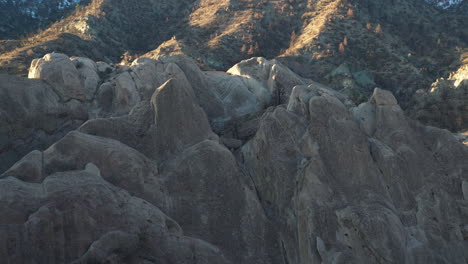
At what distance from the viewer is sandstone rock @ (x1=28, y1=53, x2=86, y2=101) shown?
15164 millimetres

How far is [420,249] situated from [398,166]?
2.70m

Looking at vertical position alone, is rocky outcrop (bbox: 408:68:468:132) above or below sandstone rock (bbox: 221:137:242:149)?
below

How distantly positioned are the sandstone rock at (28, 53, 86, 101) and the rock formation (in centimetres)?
5

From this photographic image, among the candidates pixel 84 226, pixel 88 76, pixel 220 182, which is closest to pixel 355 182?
pixel 220 182

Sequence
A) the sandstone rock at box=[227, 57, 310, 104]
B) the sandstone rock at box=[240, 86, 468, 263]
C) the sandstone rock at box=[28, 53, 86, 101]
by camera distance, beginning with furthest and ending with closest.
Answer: the sandstone rock at box=[227, 57, 310, 104] → the sandstone rock at box=[28, 53, 86, 101] → the sandstone rock at box=[240, 86, 468, 263]

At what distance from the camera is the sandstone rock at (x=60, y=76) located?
15.2m

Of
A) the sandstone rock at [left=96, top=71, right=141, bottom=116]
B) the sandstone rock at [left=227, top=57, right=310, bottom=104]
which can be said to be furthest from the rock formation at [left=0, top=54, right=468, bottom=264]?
the sandstone rock at [left=227, top=57, right=310, bottom=104]

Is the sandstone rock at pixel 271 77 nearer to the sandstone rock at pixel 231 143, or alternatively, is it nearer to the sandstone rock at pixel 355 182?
the sandstone rock at pixel 355 182

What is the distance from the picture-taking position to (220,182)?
11.9m

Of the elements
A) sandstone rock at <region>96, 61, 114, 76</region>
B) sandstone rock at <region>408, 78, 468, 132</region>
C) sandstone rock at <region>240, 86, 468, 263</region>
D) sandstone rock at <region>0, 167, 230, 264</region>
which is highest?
sandstone rock at <region>96, 61, 114, 76</region>

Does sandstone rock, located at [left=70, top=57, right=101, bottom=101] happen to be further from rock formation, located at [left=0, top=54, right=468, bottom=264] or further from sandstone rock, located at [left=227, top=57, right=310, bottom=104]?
sandstone rock, located at [left=227, top=57, right=310, bottom=104]

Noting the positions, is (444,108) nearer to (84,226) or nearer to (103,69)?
(103,69)

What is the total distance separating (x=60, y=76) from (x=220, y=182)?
302 inches

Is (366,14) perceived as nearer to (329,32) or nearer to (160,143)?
(329,32)
